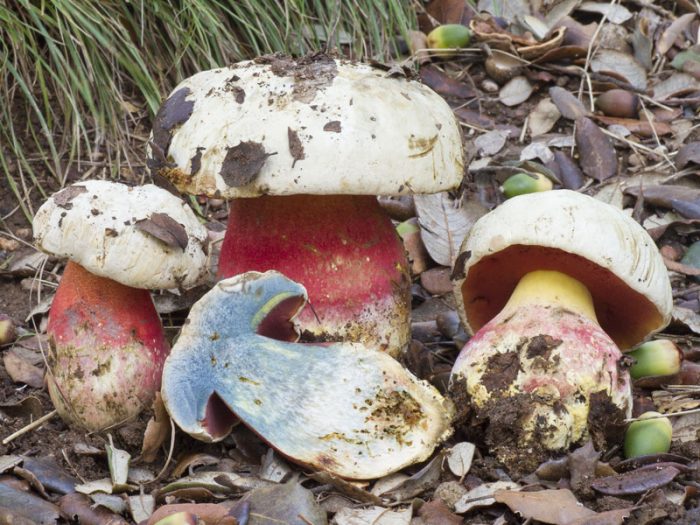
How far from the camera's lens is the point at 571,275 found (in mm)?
2506

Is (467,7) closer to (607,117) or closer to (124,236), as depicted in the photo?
(607,117)

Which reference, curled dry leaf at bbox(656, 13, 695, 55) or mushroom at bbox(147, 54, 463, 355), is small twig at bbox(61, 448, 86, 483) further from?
curled dry leaf at bbox(656, 13, 695, 55)

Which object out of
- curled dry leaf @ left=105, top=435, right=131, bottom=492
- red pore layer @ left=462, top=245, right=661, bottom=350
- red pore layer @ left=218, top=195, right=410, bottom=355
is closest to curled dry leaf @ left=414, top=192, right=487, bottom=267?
red pore layer @ left=462, top=245, right=661, bottom=350

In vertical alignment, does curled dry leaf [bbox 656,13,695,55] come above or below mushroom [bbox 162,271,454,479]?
below

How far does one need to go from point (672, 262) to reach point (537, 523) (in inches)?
60.4

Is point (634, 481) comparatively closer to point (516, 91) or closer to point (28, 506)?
point (28, 506)

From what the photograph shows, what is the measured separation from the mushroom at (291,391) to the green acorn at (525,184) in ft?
4.20

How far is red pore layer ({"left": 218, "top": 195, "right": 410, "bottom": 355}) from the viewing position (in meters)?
2.55

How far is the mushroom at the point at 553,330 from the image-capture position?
2.24 metres

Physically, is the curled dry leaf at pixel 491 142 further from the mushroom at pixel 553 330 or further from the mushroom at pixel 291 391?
the mushroom at pixel 291 391

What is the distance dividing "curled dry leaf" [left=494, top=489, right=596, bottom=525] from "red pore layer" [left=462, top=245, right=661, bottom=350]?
65 cm

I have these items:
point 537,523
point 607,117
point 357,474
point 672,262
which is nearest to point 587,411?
point 537,523

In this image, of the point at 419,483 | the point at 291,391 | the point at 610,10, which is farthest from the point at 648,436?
the point at 610,10

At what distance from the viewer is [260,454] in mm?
2344
